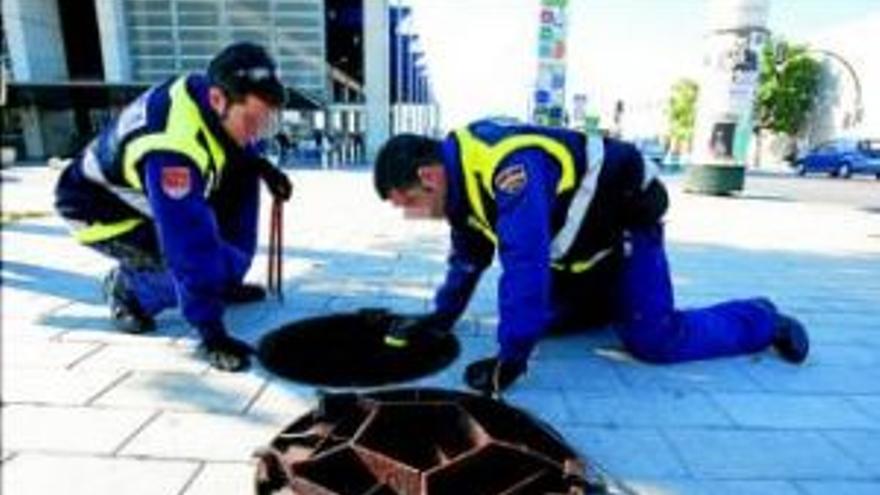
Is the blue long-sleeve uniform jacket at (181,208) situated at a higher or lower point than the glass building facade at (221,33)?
lower

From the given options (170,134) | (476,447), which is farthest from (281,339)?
(476,447)

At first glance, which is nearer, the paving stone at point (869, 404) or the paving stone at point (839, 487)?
the paving stone at point (839, 487)

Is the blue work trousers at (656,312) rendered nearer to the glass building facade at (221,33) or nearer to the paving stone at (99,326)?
the paving stone at (99,326)

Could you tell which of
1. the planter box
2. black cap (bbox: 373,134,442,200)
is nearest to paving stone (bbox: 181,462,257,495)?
black cap (bbox: 373,134,442,200)

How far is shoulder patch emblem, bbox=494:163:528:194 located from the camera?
8.97ft

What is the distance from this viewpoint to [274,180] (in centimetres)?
432

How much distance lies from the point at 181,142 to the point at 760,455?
2560mm

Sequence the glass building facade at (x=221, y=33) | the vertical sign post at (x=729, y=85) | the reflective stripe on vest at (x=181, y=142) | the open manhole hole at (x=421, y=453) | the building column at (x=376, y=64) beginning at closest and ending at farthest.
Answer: the open manhole hole at (x=421, y=453)
the reflective stripe on vest at (x=181, y=142)
the vertical sign post at (x=729, y=85)
the building column at (x=376, y=64)
the glass building facade at (x=221, y=33)

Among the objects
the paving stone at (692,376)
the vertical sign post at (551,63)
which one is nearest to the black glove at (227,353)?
the paving stone at (692,376)

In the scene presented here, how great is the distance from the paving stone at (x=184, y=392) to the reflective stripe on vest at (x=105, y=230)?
2.94 feet

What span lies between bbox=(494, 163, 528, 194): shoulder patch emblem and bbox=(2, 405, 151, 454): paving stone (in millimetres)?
1588

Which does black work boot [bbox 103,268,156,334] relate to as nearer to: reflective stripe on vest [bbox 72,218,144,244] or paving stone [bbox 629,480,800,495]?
reflective stripe on vest [bbox 72,218,144,244]

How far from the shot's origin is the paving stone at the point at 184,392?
286 centimetres

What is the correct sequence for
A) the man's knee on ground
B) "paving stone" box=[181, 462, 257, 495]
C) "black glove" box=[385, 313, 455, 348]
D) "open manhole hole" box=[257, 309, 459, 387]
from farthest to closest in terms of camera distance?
"black glove" box=[385, 313, 455, 348] < the man's knee on ground < "open manhole hole" box=[257, 309, 459, 387] < "paving stone" box=[181, 462, 257, 495]
